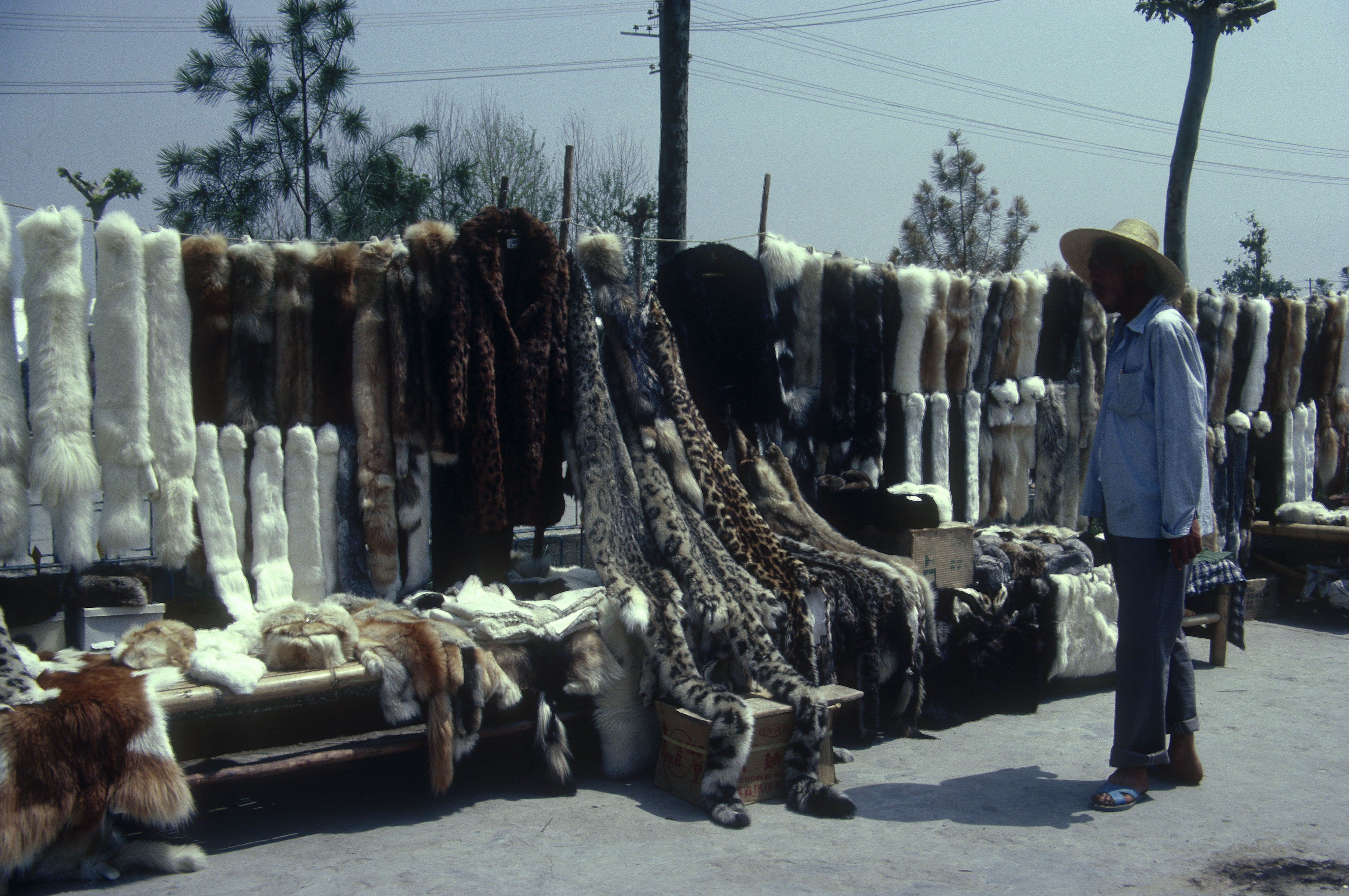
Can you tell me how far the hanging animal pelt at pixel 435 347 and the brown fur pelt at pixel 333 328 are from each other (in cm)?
21

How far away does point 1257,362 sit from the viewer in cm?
758

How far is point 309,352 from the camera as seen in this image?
164 inches

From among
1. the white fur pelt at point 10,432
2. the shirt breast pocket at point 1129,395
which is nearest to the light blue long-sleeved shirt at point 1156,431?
the shirt breast pocket at point 1129,395

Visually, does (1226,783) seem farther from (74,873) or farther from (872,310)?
(74,873)

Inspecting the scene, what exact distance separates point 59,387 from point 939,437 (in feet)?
15.2

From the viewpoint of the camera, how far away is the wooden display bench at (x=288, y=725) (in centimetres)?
325

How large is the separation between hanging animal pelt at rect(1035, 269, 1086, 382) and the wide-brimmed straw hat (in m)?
2.25

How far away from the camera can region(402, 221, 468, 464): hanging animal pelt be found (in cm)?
418

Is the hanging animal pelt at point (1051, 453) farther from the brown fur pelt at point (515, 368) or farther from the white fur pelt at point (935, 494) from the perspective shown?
the brown fur pelt at point (515, 368)

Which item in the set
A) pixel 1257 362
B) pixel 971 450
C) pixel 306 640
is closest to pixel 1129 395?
pixel 971 450

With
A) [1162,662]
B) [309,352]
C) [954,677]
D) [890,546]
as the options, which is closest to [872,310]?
[890,546]

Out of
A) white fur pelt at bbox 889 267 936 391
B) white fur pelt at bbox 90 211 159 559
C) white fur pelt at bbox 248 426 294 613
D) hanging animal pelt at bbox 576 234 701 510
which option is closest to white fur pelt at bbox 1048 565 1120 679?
white fur pelt at bbox 889 267 936 391

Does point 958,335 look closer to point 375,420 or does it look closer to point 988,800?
point 988,800

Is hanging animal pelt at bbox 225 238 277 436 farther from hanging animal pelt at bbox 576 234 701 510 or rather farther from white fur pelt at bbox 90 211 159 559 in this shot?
hanging animal pelt at bbox 576 234 701 510
